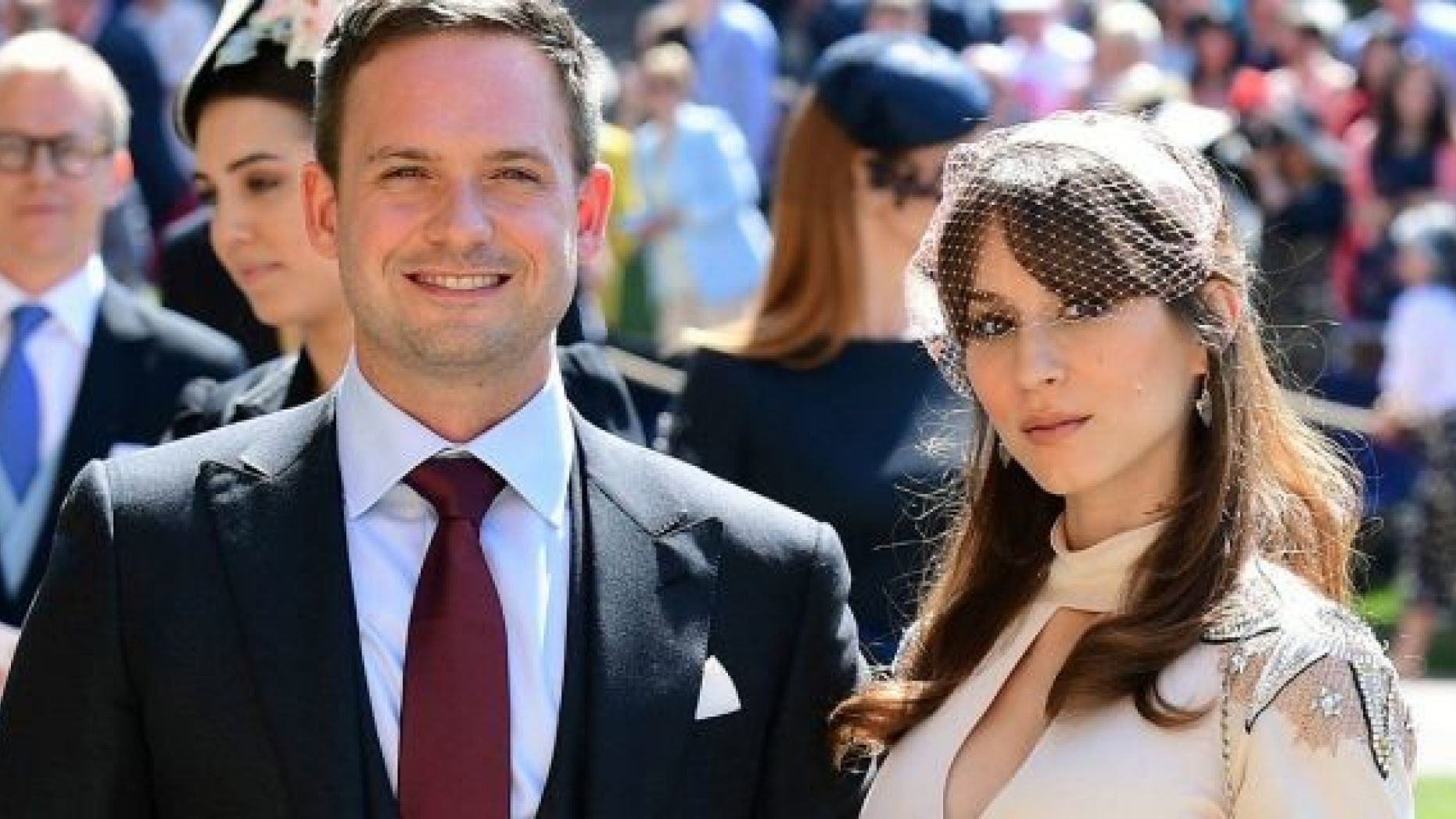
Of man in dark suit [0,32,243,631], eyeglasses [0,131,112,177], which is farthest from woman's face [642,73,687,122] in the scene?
Answer: eyeglasses [0,131,112,177]

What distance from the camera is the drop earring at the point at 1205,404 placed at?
12.9 feet

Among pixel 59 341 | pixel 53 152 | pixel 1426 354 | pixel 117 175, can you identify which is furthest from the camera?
pixel 1426 354

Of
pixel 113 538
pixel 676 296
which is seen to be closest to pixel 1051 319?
pixel 113 538

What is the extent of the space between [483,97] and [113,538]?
0.69 m

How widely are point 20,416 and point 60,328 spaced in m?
0.26

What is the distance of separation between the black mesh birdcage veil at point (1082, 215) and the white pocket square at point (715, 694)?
2.24ft

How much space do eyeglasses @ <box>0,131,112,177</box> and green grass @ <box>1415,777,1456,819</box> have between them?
4.72 meters

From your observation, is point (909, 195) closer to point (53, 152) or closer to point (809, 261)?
point (809, 261)

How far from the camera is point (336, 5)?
16.7 ft

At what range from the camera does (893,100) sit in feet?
19.6

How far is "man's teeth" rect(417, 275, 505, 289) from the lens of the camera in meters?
3.55

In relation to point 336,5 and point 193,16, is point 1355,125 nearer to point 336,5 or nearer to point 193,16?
point 193,16

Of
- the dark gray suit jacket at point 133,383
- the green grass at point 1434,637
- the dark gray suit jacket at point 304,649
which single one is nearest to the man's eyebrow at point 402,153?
the dark gray suit jacket at point 304,649

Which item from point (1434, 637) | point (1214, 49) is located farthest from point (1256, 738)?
point (1214, 49)
